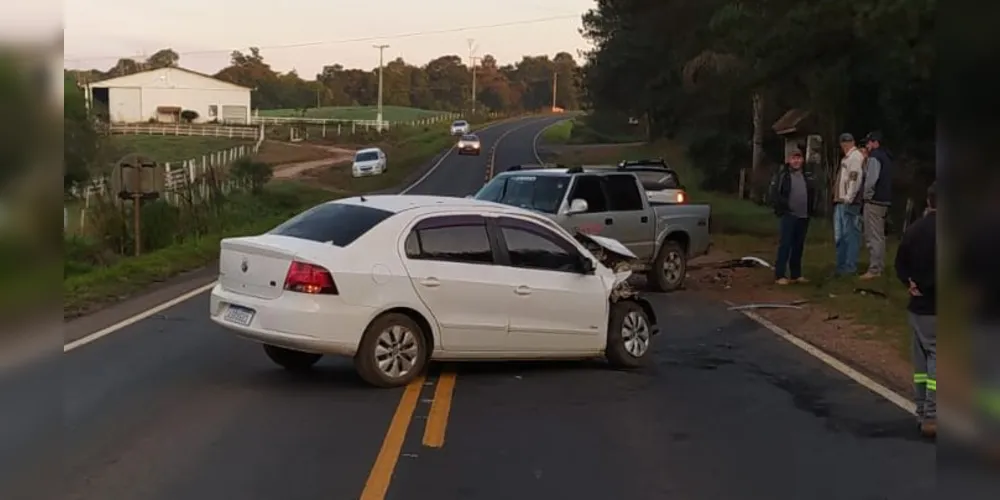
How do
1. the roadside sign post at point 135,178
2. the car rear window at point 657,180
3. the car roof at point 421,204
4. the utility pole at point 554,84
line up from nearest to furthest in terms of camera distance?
the car roof at point 421,204 → the car rear window at point 657,180 → the roadside sign post at point 135,178 → the utility pole at point 554,84

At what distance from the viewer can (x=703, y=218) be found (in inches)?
758

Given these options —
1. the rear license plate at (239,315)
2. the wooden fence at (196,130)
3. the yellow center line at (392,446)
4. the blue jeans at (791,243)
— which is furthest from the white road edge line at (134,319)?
the wooden fence at (196,130)

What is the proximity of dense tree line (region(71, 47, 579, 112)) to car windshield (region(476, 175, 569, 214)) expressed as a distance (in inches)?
4685

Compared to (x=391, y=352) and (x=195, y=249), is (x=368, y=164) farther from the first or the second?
(x=391, y=352)

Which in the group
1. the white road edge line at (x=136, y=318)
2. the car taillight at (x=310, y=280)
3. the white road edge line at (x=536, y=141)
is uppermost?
the white road edge line at (x=536, y=141)

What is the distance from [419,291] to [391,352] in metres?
0.57

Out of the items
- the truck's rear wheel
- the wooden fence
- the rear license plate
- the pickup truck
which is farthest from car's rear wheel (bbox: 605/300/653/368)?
the wooden fence

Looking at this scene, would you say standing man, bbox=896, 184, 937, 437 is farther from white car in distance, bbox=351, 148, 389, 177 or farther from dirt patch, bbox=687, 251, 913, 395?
white car in distance, bbox=351, 148, 389, 177

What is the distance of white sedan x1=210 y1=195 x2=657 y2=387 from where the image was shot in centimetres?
1002

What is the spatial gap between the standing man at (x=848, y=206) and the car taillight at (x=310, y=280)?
969 cm

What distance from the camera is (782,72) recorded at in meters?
27.7

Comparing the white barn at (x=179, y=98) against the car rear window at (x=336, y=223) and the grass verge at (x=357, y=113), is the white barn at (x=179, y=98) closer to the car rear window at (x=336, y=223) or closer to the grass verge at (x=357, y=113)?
the grass verge at (x=357, y=113)

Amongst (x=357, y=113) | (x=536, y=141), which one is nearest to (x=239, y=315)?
(x=536, y=141)

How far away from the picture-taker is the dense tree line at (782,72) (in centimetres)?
2059
